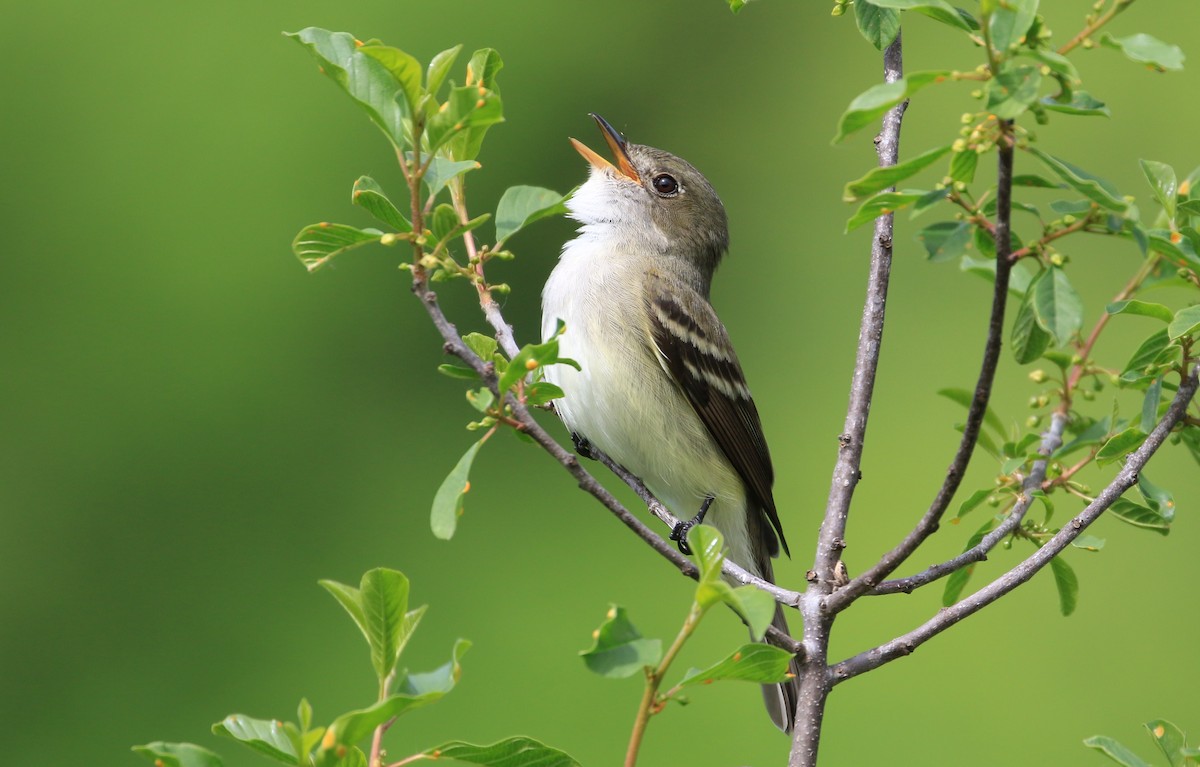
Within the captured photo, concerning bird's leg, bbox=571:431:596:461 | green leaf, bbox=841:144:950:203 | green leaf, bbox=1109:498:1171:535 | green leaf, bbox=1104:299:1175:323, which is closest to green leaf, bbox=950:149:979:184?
green leaf, bbox=841:144:950:203

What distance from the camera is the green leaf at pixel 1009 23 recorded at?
1720 mm

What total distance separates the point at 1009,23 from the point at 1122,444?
0.93m

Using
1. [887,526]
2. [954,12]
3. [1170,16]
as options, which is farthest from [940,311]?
[954,12]

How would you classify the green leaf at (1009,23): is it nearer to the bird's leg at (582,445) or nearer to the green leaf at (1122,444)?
the green leaf at (1122,444)

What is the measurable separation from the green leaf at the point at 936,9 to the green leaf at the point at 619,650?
2.98 ft

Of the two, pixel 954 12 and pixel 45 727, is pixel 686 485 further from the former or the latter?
pixel 45 727

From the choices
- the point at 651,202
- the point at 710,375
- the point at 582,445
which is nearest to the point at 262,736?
the point at 582,445

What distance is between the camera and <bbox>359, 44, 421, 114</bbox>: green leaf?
195 centimetres

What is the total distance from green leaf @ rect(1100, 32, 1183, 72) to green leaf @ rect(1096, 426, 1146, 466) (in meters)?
0.79

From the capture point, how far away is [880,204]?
6.32 ft

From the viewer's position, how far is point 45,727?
8.19 meters

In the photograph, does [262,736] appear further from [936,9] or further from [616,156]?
[616,156]

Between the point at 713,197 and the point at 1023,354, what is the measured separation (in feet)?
8.99

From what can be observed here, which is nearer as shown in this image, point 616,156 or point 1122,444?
point 1122,444
